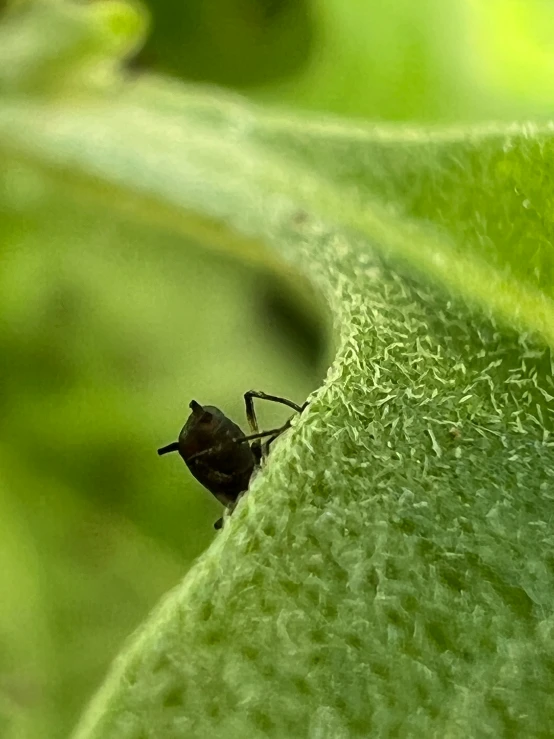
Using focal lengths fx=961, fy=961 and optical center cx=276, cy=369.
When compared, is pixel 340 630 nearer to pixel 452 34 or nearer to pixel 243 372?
pixel 243 372

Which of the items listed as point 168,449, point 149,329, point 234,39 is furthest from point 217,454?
point 234,39

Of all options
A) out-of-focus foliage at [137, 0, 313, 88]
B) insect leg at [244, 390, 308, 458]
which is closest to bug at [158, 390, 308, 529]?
insect leg at [244, 390, 308, 458]

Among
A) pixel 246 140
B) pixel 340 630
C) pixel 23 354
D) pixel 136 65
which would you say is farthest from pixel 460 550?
pixel 136 65

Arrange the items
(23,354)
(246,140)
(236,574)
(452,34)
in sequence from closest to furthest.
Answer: (236,574) < (246,140) < (23,354) < (452,34)

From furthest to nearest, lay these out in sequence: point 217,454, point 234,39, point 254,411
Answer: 1. point 234,39
2. point 254,411
3. point 217,454

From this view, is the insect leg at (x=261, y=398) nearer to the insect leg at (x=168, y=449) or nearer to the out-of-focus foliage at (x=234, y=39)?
the insect leg at (x=168, y=449)

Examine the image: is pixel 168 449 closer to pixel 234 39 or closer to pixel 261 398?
pixel 261 398

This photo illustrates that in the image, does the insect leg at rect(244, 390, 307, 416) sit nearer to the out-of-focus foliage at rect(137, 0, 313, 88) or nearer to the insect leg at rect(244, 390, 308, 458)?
the insect leg at rect(244, 390, 308, 458)

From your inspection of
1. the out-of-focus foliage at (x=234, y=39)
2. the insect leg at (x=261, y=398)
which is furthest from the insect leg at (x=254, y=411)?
the out-of-focus foliage at (x=234, y=39)
